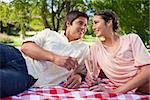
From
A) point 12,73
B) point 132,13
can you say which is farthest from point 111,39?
point 132,13

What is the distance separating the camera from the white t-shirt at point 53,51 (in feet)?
4.09

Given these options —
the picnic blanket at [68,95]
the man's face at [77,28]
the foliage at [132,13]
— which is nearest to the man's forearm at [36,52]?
the picnic blanket at [68,95]

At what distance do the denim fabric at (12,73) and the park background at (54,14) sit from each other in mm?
1515

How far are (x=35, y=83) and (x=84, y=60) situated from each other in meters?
0.30

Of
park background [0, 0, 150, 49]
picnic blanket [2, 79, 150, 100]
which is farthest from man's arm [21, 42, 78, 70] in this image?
park background [0, 0, 150, 49]

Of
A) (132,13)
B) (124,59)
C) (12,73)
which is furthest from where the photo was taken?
(132,13)

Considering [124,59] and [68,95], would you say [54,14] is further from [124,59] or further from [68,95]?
[68,95]

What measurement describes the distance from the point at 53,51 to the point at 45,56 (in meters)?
0.11

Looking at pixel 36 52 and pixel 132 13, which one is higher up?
pixel 132 13

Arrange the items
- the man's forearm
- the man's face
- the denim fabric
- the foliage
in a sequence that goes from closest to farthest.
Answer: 1. the denim fabric
2. the man's forearm
3. the man's face
4. the foliage

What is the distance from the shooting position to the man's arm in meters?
1.15

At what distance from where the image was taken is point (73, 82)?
4.08ft

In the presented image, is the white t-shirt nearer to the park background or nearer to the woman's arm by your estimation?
the woman's arm

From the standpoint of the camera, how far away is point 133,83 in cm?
107
